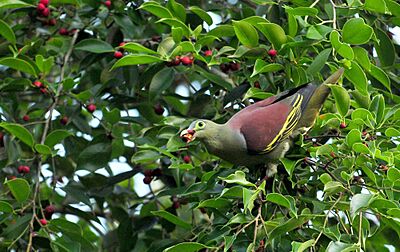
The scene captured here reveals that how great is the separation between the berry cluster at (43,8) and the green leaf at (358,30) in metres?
1.24

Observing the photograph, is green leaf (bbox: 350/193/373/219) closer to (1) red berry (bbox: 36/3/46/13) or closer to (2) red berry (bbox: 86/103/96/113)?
(2) red berry (bbox: 86/103/96/113)

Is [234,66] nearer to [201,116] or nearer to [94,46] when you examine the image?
[201,116]

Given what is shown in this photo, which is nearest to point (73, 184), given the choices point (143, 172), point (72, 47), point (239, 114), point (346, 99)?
point (143, 172)

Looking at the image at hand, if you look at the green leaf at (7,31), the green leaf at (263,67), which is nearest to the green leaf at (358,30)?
the green leaf at (263,67)

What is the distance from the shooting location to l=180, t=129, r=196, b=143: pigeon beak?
262 centimetres

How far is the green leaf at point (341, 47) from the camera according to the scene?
2.43 metres

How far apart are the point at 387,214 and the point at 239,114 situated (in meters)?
0.79

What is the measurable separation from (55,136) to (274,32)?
2.74 ft

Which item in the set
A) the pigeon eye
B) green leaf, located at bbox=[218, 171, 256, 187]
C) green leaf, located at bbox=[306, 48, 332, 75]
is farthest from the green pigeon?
green leaf, located at bbox=[218, 171, 256, 187]

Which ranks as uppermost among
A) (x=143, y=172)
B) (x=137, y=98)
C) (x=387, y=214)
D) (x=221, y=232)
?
(x=387, y=214)

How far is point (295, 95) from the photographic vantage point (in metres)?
2.79

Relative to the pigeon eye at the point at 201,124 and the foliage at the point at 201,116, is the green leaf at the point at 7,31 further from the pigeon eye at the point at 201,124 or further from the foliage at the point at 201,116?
the pigeon eye at the point at 201,124

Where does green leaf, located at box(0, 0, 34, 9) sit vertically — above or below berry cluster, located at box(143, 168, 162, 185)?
above

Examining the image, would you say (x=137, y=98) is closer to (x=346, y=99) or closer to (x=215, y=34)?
(x=215, y=34)
